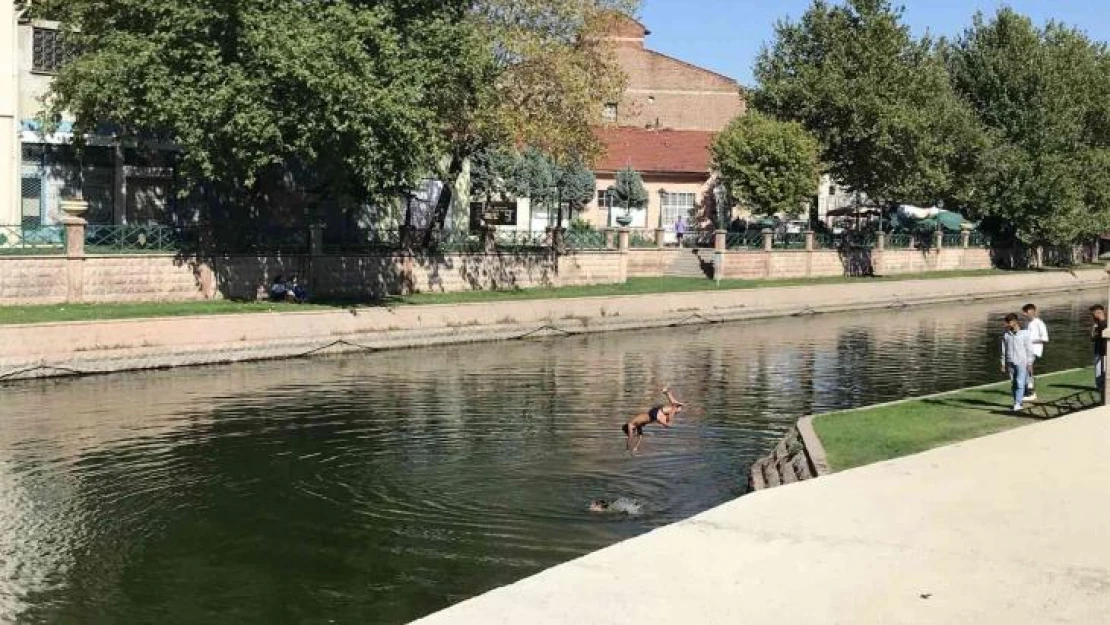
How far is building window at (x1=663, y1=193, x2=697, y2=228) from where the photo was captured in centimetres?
7069

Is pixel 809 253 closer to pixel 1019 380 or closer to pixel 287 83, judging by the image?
pixel 287 83

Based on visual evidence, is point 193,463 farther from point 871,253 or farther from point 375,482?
point 871,253

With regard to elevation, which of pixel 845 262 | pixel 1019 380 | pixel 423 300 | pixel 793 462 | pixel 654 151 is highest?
pixel 654 151

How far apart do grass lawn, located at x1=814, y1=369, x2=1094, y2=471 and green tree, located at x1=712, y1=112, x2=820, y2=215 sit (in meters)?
33.5

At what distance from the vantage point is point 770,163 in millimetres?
57125

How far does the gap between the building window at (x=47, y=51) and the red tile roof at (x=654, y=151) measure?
108ft

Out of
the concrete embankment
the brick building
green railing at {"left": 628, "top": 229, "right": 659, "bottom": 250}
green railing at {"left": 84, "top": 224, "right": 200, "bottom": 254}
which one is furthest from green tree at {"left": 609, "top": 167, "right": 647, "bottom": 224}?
green railing at {"left": 84, "top": 224, "right": 200, "bottom": 254}

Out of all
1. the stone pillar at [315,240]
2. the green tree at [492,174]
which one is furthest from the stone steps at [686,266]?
the stone pillar at [315,240]

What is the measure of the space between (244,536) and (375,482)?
325cm

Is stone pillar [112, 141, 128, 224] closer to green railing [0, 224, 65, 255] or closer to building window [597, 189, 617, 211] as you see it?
green railing [0, 224, 65, 255]

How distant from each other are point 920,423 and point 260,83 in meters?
20.5

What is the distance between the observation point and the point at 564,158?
43250 mm

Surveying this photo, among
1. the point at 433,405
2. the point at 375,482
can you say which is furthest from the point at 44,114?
the point at 375,482

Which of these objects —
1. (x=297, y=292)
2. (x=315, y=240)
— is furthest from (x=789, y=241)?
(x=297, y=292)
